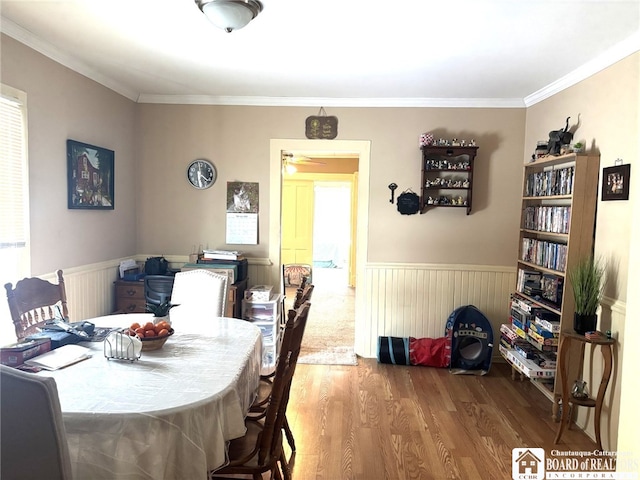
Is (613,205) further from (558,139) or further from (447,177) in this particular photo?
(447,177)

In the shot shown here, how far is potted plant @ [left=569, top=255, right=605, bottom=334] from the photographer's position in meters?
2.60

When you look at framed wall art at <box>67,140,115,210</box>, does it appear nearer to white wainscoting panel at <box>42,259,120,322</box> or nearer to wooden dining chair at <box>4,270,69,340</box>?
white wainscoting panel at <box>42,259,120,322</box>

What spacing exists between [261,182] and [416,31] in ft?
6.86

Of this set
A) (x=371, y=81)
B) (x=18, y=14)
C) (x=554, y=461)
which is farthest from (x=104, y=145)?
(x=554, y=461)

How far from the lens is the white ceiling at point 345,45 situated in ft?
7.13

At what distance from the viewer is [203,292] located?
9.14ft

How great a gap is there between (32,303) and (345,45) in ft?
7.87

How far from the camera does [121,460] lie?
1309 millimetres

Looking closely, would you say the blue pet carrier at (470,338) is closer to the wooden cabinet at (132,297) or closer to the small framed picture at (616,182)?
the small framed picture at (616,182)

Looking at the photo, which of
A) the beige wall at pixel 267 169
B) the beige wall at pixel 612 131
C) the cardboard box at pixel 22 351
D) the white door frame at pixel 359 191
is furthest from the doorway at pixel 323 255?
the cardboard box at pixel 22 351

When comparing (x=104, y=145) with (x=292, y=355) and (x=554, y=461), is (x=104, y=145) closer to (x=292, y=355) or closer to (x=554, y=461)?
(x=292, y=355)

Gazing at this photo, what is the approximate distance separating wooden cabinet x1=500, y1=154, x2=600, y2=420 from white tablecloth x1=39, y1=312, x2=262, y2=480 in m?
2.29

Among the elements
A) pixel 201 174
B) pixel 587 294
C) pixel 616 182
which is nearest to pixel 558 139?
pixel 616 182

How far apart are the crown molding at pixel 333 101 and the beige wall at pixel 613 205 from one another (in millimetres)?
924
